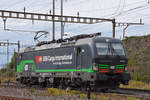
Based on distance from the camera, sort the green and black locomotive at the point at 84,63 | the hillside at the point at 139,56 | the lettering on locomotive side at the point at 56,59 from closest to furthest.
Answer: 1. the green and black locomotive at the point at 84,63
2. the lettering on locomotive side at the point at 56,59
3. the hillside at the point at 139,56

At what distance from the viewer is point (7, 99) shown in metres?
18.6

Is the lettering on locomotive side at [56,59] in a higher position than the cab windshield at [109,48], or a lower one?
lower

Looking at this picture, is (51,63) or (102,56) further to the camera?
(51,63)

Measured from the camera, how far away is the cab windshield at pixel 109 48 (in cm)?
2106

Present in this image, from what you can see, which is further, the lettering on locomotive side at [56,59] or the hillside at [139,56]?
the hillside at [139,56]

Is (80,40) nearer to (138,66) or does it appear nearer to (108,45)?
(108,45)

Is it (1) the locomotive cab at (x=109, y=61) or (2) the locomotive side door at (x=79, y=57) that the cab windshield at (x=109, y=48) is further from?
(2) the locomotive side door at (x=79, y=57)

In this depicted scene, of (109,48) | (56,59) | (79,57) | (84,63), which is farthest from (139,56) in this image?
(84,63)

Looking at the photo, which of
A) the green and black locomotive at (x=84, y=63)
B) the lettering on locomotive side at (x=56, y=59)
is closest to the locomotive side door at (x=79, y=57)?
the green and black locomotive at (x=84, y=63)

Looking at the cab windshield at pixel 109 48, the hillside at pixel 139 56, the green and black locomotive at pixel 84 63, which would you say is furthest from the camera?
the hillside at pixel 139 56

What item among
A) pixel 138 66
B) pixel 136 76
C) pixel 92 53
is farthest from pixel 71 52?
pixel 138 66

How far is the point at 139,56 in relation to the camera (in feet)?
146

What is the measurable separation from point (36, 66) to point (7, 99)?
10072 millimetres

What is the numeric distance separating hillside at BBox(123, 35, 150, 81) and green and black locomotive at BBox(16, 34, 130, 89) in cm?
1381
